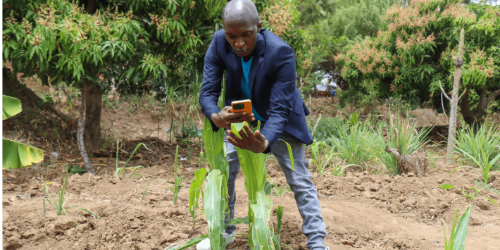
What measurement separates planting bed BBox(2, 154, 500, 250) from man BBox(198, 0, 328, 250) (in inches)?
16.8

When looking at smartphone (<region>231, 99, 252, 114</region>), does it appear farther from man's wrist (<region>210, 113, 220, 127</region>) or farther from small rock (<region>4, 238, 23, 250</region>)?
small rock (<region>4, 238, 23, 250</region>)

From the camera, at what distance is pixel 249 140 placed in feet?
4.91

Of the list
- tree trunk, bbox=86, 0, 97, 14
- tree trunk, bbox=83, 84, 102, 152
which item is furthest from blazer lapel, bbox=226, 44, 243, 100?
tree trunk, bbox=83, 84, 102, 152

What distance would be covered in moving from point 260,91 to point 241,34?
13.8 inches

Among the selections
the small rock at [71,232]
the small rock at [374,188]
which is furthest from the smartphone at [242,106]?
the small rock at [374,188]

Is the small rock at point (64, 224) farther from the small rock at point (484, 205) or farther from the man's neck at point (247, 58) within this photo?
the small rock at point (484, 205)

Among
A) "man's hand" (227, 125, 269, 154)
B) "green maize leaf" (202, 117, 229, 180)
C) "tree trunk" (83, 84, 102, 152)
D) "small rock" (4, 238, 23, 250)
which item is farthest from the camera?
"tree trunk" (83, 84, 102, 152)

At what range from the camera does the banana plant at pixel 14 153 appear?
1.64 m

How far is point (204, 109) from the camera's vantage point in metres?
1.81

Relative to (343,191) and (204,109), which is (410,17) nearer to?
(343,191)

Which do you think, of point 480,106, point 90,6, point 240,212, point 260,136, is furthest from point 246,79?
point 480,106

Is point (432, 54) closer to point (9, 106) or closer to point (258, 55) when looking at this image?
point (258, 55)

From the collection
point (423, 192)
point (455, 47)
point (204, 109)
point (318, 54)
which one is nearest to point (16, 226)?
point (204, 109)

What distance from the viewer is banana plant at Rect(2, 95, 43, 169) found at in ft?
5.39
